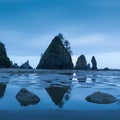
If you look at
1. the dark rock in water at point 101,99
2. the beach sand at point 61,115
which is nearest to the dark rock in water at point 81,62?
the dark rock in water at point 101,99

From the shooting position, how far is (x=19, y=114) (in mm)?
12227

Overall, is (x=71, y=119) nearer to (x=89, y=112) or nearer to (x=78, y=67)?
(x=89, y=112)

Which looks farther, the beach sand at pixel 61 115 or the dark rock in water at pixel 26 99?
the dark rock in water at pixel 26 99

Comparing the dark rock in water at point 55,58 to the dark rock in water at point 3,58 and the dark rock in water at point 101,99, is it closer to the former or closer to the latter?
the dark rock in water at point 3,58

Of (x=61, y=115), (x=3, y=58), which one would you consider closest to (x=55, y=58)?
(x=3, y=58)

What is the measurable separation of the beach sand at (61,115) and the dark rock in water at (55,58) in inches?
4603

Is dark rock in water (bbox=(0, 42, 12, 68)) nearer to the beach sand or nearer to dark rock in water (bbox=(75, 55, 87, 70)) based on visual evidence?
dark rock in water (bbox=(75, 55, 87, 70))

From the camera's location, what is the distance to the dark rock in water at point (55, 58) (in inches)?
5153

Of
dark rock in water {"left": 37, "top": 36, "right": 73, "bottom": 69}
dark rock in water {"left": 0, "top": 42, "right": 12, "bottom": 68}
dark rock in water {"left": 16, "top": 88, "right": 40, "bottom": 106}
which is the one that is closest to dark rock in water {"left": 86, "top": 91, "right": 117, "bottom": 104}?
dark rock in water {"left": 16, "top": 88, "right": 40, "bottom": 106}

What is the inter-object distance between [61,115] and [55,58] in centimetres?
11892

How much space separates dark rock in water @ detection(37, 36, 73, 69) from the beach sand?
4603 inches

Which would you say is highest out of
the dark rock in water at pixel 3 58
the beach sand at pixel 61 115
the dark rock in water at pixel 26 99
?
the dark rock in water at pixel 3 58

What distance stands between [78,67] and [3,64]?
61.5 meters

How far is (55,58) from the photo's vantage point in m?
131
